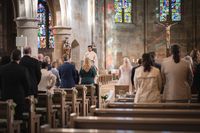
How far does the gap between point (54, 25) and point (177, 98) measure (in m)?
13.4

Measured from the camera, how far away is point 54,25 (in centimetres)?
1967

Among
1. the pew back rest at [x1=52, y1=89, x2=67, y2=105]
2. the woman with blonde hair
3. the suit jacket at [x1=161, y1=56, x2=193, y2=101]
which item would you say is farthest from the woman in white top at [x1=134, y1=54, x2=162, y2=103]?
the woman with blonde hair

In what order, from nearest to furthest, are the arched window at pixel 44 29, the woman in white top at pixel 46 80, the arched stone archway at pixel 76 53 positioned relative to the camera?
the woman in white top at pixel 46 80 < the arched stone archway at pixel 76 53 < the arched window at pixel 44 29

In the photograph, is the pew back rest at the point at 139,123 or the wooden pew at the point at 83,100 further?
the wooden pew at the point at 83,100

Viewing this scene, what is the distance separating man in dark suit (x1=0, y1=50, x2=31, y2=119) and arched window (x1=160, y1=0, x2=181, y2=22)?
70.4ft

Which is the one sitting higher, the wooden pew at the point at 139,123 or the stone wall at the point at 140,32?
the stone wall at the point at 140,32

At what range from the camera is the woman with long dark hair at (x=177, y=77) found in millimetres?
6887

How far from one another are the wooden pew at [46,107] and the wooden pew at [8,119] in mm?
1130

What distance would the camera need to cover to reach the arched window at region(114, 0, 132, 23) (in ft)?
90.1

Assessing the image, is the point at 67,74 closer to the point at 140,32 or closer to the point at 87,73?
the point at 87,73

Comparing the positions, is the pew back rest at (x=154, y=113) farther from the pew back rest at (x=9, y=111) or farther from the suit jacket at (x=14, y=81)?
the suit jacket at (x=14, y=81)

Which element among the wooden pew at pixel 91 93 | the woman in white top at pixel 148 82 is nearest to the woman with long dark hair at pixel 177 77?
the woman in white top at pixel 148 82

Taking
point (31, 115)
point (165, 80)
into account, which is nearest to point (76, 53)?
point (31, 115)

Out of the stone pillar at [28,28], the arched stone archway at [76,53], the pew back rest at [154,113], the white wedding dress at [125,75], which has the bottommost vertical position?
the pew back rest at [154,113]
